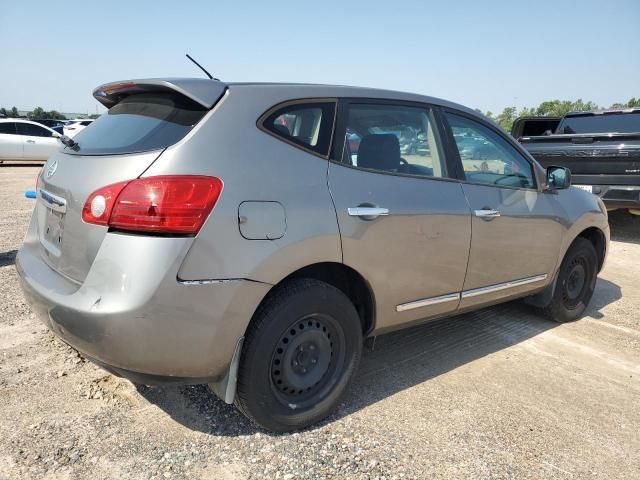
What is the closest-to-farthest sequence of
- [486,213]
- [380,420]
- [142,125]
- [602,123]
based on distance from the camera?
1. [142,125]
2. [380,420]
3. [486,213]
4. [602,123]

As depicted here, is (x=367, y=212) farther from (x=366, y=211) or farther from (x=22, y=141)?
(x=22, y=141)

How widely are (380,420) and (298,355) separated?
623mm

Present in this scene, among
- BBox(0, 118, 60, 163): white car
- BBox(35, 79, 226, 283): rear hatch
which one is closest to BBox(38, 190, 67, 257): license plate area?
BBox(35, 79, 226, 283): rear hatch

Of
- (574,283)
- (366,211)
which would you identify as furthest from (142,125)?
(574,283)

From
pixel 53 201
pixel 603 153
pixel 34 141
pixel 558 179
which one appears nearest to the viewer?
pixel 53 201

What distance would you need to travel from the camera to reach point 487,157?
3.74 meters

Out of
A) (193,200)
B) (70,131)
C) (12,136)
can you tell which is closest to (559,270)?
(193,200)

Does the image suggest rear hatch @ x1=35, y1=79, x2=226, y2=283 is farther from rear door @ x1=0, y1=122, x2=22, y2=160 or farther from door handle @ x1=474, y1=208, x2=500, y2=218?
rear door @ x1=0, y1=122, x2=22, y2=160

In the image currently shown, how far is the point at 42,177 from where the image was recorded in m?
2.93

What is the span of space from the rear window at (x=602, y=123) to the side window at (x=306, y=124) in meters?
6.89

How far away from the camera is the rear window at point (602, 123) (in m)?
7.94

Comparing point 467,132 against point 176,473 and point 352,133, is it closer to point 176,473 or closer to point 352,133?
point 352,133

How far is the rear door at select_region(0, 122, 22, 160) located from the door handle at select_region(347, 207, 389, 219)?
17835mm

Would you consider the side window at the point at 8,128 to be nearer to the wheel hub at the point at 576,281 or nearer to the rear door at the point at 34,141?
the rear door at the point at 34,141
